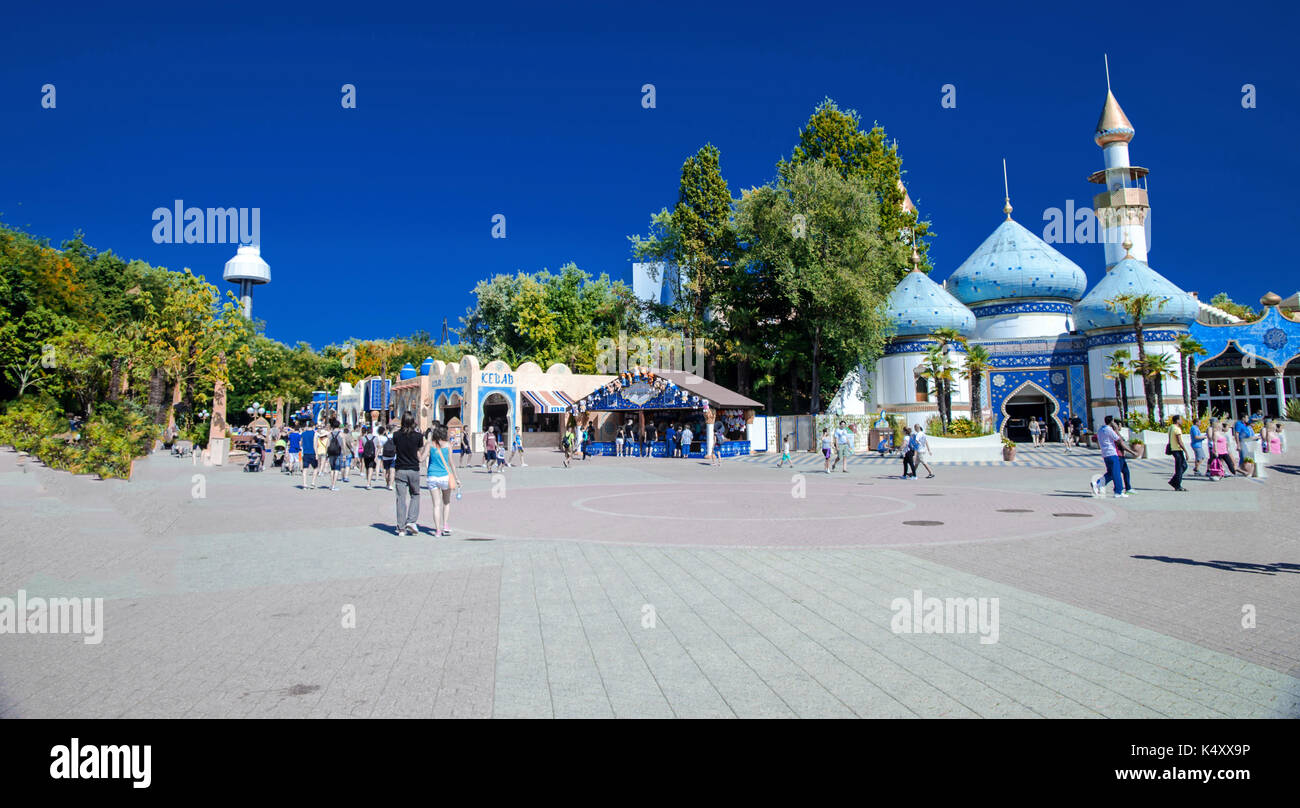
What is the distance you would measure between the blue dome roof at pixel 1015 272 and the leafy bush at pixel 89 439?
44.5 metres

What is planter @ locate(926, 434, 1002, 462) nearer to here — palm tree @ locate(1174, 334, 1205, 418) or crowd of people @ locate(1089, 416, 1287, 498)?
crowd of people @ locate(1089, 416, 1287, 498)

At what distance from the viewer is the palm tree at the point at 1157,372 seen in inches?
1399

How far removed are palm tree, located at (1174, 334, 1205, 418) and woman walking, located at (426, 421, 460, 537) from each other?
3802 cm

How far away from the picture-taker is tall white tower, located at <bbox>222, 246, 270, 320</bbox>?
415 feet

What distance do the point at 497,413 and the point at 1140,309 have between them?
37021 millimetres

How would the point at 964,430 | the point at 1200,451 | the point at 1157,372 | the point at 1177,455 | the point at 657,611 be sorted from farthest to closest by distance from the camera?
the point at 1157,372, the point at 964,430, the point at 1200,451, the point at 1177,455, the point at 657,611

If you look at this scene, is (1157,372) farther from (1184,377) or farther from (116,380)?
(116,380)

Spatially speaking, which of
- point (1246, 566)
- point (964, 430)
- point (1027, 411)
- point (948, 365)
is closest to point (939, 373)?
point (948, 365)

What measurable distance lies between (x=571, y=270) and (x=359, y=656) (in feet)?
194

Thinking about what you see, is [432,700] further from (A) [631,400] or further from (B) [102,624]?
(A) [631,400]

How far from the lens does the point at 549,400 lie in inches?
1812

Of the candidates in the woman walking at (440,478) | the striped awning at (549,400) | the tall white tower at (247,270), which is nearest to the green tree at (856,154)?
the striped awning at (549,400)
